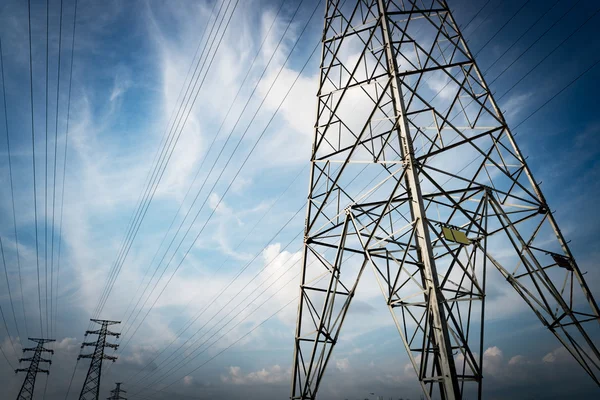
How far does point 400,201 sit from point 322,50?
6.95m

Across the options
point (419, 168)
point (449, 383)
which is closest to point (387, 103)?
point (419, 168)

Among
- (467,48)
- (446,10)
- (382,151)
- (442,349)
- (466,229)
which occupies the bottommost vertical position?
(442,349)

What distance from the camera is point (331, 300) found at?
28.0 ft

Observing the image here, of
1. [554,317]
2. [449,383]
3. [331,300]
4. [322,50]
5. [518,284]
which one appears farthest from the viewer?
[322,50]

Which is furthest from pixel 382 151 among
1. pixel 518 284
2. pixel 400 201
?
pixel 518 284

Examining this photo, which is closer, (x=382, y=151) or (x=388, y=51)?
(x=388, y=51)

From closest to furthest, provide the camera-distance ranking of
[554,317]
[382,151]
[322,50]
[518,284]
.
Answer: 1. [554,317]
2. [518,284]
3. [382,151]
4. [322,50]

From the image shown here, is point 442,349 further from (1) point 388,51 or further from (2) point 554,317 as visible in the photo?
Result: (1) point 388,51

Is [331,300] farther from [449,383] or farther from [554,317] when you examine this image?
[554,317]

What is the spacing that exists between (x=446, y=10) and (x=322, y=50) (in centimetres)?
459

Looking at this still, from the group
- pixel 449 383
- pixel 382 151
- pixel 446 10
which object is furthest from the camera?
pixel 446 10

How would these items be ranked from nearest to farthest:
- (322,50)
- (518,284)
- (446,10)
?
(518,284)
(446,10)
(322,50)

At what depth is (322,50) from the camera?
1265 cm

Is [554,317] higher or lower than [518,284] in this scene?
lower
